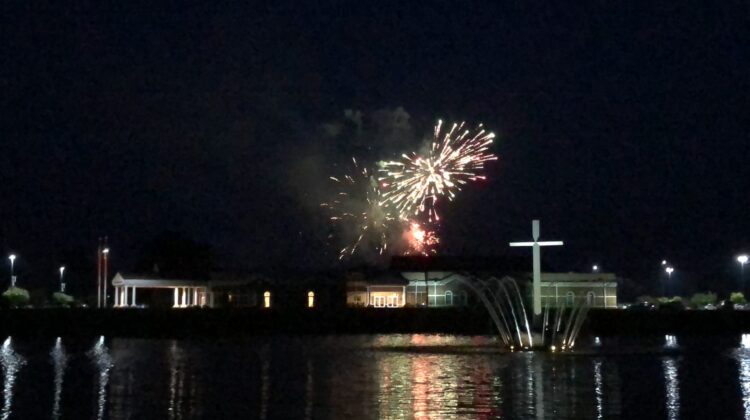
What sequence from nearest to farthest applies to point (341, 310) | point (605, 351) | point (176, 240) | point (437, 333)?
1. point (605, 351)
2. point (437, 333)
3. point (341, 310)
4. point (176, 240)

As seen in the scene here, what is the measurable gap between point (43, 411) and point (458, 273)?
66.9m

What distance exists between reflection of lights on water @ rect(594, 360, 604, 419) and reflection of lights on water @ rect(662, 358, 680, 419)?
142 cm

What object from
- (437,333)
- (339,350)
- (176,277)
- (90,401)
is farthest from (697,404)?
(176,277)

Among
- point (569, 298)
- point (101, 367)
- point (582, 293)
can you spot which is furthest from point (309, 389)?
point (582, 293)

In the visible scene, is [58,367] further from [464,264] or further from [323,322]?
[464,264]

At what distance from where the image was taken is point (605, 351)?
136 ft

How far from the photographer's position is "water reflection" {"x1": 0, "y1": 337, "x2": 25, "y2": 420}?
21.7 m

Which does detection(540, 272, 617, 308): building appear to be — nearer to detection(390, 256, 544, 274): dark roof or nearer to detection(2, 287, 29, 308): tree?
detection(390, 256, 544, 274): dark roof

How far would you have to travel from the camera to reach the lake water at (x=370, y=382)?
21078 millimetres

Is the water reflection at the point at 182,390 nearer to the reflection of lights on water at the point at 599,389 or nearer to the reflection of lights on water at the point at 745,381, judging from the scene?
the reflection of lights on water at the point at 599,389

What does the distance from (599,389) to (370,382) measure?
6144 mm

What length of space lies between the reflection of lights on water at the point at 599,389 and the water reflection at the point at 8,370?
12195 mm

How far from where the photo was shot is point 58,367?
1289 inches

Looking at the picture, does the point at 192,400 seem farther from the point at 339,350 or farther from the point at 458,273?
the point at 458,273
